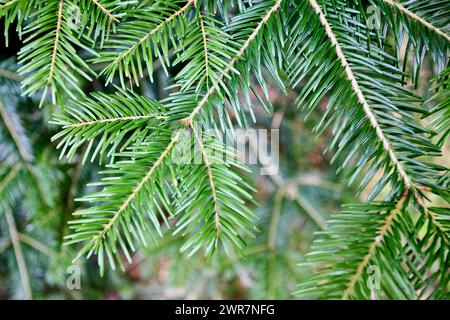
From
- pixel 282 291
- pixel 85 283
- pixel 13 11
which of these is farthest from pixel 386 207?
pixel 85 283

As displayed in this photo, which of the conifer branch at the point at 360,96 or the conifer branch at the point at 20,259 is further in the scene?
the conifer branch at the point at 20,259

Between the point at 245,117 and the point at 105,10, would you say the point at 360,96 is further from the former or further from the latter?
the point at 105,10

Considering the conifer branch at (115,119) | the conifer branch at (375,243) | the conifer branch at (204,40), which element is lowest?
the conifer branch at (375,243)

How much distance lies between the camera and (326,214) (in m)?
1.21

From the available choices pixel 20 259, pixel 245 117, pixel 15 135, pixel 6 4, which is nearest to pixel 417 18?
pixel 245 117

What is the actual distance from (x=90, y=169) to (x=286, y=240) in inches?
25.5

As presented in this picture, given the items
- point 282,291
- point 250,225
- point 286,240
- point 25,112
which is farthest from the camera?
point 286,240

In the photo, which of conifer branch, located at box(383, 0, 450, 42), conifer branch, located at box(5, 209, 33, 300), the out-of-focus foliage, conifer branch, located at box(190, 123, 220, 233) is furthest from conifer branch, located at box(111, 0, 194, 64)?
conifer branch, located at box(5, 209, 33, 300)

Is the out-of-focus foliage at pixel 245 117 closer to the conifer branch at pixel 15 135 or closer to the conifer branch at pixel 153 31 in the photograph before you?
the conifer branch at pixel 153 31

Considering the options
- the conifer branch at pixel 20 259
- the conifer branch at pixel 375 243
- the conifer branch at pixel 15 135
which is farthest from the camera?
the conifer branch at pixel 20 259

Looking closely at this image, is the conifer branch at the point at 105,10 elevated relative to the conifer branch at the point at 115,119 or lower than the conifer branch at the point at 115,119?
elevated

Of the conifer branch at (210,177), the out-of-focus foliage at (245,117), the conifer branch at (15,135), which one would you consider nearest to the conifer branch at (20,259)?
the conifer branch at (15,135)

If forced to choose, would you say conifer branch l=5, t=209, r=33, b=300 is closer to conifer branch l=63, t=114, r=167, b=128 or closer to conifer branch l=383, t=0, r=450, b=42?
conifer branch l=63, t=114, r=167, b=128
